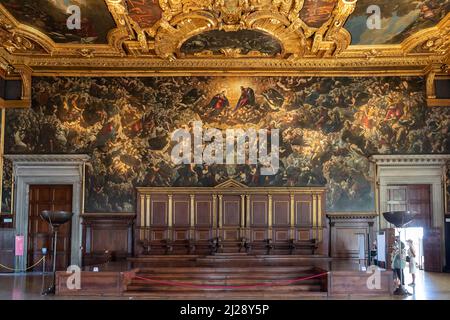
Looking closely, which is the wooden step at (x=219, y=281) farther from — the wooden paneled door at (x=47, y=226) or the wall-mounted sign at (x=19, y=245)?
the wall-mounted sign at (x=19, y=245)

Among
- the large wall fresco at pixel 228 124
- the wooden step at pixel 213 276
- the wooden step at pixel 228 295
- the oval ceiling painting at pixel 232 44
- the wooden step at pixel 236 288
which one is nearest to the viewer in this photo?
the wooden step at pixel 228 295

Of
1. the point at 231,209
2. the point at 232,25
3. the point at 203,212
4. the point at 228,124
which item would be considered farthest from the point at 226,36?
the point at 203,212

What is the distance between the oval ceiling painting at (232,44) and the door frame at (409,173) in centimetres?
525

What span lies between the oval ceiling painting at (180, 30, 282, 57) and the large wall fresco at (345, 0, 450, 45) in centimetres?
264

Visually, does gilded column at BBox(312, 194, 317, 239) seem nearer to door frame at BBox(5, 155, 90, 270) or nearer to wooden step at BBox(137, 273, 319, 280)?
wooden step at BBox(137, 273, 319, 280)

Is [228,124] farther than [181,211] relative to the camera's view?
Yes

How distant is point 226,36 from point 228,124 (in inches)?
129

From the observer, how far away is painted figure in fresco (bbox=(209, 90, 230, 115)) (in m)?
19.4

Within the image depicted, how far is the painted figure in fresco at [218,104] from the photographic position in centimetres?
1942

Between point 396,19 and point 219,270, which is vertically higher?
point 396,19

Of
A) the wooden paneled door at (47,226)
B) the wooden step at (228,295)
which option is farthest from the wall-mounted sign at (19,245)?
the wooden step at (228,295)

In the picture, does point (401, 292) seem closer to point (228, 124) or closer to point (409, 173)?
point (409, 173)

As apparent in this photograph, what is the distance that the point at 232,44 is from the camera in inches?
714

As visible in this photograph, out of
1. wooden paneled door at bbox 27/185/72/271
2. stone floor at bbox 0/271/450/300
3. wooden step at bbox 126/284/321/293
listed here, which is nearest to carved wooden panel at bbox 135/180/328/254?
wooden paneled door at bbox 27/185/72/271
